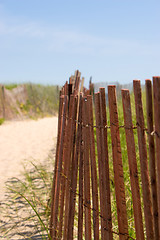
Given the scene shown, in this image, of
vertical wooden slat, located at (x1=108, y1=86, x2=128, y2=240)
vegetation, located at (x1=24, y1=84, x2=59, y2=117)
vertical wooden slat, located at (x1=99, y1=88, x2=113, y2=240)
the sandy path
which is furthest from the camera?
vegetation, located at (x1=24, y1=84, x2=59, y2=117)

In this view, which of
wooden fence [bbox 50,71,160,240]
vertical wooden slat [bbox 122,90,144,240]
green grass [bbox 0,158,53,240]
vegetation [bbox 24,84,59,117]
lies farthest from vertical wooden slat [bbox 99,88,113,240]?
vegetation [bbox 24,84,59,117]

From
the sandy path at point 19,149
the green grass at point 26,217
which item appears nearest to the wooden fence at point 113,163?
the green grass at point 26,217

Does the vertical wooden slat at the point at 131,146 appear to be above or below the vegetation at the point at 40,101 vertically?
below

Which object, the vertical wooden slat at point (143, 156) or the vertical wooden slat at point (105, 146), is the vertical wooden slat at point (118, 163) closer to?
the vertical wooden slat at point (105, 146)

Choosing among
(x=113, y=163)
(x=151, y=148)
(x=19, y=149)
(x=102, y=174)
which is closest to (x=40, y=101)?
(x=19, y=149)

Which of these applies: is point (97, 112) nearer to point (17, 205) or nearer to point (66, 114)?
point (66, 114)

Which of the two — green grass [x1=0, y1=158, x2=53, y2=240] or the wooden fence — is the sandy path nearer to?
green grass [x1=0, y1=158, x2=53, y2=240]

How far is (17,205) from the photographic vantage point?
3.82 meters

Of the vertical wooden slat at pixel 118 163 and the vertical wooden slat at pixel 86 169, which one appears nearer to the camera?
the vertical wooden slat at pixel 118 163

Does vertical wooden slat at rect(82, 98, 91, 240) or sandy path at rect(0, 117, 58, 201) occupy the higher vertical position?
sandy path at rect(0, 117, 58, 201)

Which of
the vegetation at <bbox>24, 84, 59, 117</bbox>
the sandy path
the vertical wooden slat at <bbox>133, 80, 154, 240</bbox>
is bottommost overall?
the vertical wooden slat at <bbox>133, 80, 154, 240</bbox>

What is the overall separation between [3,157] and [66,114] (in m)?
4.71

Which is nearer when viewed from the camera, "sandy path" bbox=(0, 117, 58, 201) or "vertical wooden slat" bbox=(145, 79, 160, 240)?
"vertical wooden slat" bbox=(145, 79, 160, 240)

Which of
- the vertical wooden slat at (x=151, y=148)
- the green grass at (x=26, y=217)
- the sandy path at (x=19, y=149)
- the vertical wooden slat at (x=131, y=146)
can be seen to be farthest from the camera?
the sandy path at (x=19, y=149)
